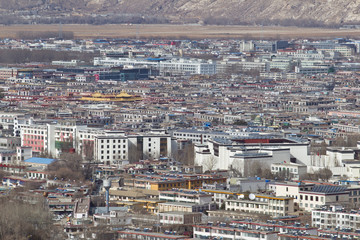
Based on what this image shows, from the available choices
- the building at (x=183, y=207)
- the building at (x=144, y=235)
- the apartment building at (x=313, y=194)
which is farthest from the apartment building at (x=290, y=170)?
the building at (x=144, y=235)

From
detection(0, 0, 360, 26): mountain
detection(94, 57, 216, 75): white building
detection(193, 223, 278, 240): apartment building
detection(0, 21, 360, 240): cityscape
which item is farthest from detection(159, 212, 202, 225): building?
detection(0, 0, 360, 26): mountain

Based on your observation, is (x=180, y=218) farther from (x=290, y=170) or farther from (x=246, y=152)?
(x=246, y=152)

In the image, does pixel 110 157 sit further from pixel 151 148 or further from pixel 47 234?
pixel 47 234

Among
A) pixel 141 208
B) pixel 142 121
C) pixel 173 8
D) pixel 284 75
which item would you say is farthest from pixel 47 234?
pixel 173 8

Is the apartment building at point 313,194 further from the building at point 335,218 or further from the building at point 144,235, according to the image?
the building at point 144,235

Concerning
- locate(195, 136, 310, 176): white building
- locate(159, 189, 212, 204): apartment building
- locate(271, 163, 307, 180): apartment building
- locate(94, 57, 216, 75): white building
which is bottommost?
locate(159, 189, 212, 204): apartment building

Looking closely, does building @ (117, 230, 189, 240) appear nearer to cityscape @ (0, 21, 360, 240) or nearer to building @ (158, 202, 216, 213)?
cityscape @ (0, 21, 360, 240)

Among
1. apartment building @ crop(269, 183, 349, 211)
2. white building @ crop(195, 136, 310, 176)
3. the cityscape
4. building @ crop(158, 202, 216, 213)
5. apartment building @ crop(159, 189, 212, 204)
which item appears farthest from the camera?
white building @ crop(195, 136, 310, 176)
